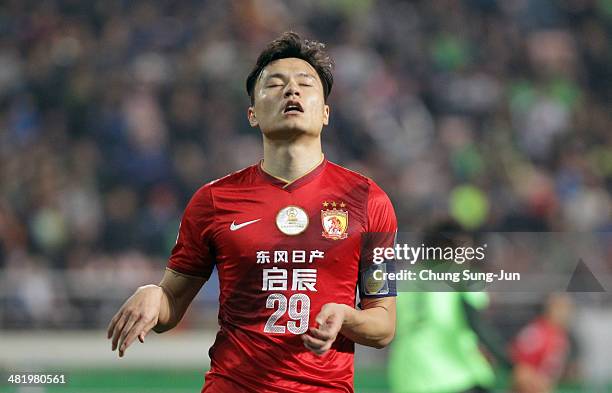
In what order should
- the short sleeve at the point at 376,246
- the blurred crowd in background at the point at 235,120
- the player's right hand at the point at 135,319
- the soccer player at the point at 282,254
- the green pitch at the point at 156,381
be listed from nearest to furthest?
the player's right hand at the point at 135,319 → the soccer player at the point at 282,254 → the short sleeve at the point at 376,246 → the green pitch at the point at 156,381 → the blurred crowd in background at the point at 235,120

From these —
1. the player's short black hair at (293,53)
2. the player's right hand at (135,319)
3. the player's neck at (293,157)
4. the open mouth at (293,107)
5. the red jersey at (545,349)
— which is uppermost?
the red jersey at (545,349)

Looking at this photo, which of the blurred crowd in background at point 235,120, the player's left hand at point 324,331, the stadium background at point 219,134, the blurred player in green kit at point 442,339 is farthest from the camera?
the blurred crowd in background at point 235,120

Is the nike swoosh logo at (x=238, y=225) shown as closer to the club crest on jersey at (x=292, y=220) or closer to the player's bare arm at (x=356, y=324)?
the club crest on jersey at (x=292, y=220)

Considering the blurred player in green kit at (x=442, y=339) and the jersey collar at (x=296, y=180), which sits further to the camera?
the blurred player in green kit at (x=442, y=339)

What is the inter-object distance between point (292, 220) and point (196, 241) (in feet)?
1.17

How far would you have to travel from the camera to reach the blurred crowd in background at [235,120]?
11805 millimetres

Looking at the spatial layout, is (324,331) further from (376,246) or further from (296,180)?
(296,180)

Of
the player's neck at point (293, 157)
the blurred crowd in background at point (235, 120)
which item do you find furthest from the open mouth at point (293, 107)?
the blurred crowd in background at point (235, 120)

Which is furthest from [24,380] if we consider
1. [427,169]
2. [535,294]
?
[427,169]

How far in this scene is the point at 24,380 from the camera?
6.12 meters

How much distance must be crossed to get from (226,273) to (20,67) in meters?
11.1

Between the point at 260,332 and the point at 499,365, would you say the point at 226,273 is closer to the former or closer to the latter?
the point at 260,332

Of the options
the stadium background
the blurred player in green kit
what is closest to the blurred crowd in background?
the stadium background
